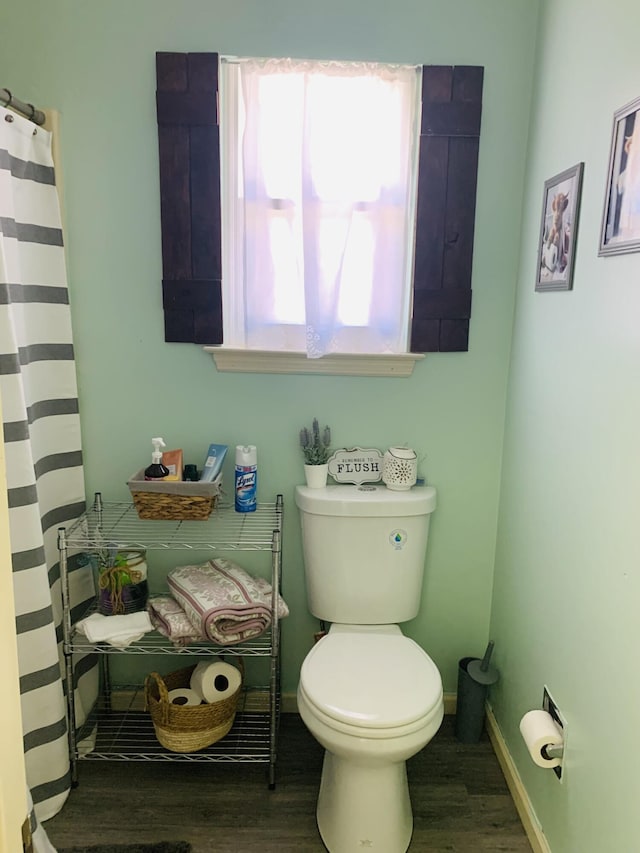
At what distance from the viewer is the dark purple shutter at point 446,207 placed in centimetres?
185

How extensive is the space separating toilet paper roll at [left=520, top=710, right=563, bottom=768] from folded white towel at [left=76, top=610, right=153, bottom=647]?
3.45ft

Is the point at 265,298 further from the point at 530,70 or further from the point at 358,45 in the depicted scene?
the point at 530,70

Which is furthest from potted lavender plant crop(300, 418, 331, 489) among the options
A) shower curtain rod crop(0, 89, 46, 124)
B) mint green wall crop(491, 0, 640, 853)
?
shower curtain rod crop(0, 89, 46, 124)

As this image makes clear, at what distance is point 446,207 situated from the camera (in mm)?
1918

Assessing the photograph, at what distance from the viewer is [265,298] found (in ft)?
6.46

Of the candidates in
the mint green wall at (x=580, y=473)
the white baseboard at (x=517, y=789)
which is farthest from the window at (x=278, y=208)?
the white baseboard at (x=517, y=789)

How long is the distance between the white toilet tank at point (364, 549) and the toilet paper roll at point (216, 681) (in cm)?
32

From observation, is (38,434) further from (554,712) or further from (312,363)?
(554,712)

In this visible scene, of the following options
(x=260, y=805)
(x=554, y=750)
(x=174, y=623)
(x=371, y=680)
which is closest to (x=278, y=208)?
(x=174, y=623)

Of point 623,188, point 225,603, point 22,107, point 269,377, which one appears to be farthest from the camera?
point 269,377

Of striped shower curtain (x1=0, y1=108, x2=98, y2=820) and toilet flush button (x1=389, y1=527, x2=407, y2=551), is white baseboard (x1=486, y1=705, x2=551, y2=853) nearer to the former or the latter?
toilet flush button (x1=389, y1=527, x2=407, y2=551)

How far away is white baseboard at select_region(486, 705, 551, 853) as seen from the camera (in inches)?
65.6

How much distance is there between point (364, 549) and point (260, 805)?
31.0 inches

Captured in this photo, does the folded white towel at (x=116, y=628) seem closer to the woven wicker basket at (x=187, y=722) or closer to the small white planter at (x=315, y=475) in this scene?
the woven wicker basket at (x=187, y=722)
